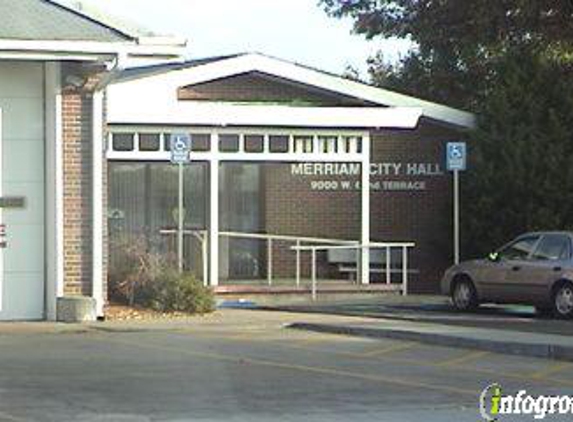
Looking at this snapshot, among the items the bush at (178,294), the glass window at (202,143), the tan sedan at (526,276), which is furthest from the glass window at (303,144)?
the bush at (178,294)

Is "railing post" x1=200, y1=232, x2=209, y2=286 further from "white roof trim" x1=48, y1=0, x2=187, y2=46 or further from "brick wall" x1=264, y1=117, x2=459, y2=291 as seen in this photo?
"white roof trim" x1=48, y1=0, x2=187, y2=46

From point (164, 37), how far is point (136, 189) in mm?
9549

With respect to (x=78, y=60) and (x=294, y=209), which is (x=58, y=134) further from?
(x=294, y=209)

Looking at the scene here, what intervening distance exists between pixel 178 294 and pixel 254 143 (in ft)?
22.7

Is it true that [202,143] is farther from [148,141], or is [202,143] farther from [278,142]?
[278,142]

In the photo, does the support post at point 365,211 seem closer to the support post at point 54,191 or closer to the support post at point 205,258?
the support post at point 205,258

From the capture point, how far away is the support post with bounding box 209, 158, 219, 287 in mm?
24562

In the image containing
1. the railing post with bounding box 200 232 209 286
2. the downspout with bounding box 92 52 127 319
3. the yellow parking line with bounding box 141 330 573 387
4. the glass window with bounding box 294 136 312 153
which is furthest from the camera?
the glass window with bounding box 294 136 312 153

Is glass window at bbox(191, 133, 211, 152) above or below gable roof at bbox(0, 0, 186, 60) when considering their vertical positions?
below

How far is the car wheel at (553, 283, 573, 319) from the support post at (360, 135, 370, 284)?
471cm

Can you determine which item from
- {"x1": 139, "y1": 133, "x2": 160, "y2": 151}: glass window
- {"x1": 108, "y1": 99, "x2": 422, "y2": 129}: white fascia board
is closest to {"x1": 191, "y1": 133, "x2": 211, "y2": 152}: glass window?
{"x1": 108, "y1": 99, "x2": 422, "y2": 129}: white fascia board

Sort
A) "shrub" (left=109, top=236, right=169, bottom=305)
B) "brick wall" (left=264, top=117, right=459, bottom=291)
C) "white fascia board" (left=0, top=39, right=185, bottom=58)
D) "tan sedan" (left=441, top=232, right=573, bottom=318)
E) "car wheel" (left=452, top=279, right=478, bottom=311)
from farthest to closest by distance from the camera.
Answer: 1. "brick wall" (left=264, top=117, right=459, bottom=291)
2. "car wheel" (left=452, top=279, right=478, bottom=311)
3. "tan sedan" (left=441, top=232, right=573, bottom=318)
4. "shrub" (left=109, top=236, right=169, bottom=305)
5. "white fascia board" (left=0, top=39, right=185, bottom=58)

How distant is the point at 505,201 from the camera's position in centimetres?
2708

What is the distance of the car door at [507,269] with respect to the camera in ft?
73.5
